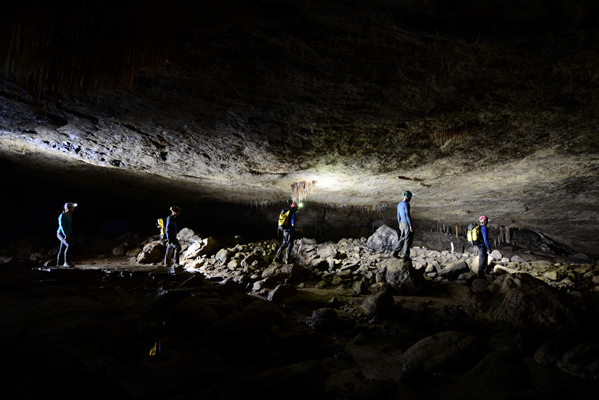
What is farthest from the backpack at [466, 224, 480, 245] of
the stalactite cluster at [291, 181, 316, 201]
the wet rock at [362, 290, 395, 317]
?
the stalactite cluster at [291, 181, 316, 201]

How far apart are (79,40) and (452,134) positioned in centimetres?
529

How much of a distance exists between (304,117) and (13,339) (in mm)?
4445

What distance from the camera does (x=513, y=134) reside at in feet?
15.5

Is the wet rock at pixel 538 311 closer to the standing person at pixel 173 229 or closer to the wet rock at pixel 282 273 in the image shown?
the wet rock at pixel 282 273

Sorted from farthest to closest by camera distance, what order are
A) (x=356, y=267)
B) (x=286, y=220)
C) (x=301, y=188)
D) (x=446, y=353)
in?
1. (x=301, y=188)
2. (x=286, y=220)
3. (x=356, y=267)
4. (x=446, y=353)

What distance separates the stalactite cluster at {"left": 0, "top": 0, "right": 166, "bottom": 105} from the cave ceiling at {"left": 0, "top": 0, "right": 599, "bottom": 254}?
0.02m

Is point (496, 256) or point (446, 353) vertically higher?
point (496, 256)

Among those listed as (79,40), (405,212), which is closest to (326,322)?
(405,212)

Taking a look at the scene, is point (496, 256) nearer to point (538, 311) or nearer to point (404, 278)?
point (404, 278)

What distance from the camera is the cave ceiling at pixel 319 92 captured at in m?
2.52

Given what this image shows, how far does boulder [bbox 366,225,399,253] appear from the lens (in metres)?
→ 11.8

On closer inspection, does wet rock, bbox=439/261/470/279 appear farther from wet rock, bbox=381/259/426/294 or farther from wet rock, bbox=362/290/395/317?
wet rock, bbox=362/290/395/317

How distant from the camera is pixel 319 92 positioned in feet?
12.2

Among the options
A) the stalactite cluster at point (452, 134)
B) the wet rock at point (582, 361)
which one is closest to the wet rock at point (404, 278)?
the stalactite cluster at point (452, 134)
